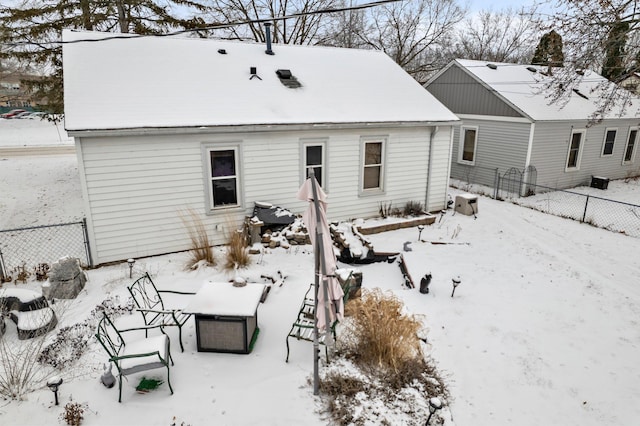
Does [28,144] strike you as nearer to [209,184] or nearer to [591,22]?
[209,184]

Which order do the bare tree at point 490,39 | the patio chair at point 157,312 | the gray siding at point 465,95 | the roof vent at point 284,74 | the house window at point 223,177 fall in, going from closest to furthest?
the patio chair at point 157,312, the house window at point 223,177, the roof vent at point 284,74, the gray siding at point 465,95, the bare tree at point 490,39

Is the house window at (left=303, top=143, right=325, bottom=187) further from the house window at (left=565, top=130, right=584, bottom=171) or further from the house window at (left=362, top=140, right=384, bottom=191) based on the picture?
the house window at (left=565, top=130, right=584, bottom=171)

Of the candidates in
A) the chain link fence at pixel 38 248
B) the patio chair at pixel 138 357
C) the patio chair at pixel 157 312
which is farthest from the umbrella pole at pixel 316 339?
the chain link fence at pixel 38 248

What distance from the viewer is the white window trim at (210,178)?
9078 mm

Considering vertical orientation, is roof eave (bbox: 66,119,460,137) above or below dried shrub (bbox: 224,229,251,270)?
above

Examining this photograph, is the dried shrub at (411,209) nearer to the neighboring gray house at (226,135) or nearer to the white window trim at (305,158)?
the neighboring gray house at (226,135)

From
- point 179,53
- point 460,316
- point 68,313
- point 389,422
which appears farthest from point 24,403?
point 179,53

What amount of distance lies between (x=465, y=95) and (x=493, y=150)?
9.13ft

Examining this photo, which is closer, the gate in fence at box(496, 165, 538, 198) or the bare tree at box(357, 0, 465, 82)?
the gate in fence at box(496, 165, 538, 198)

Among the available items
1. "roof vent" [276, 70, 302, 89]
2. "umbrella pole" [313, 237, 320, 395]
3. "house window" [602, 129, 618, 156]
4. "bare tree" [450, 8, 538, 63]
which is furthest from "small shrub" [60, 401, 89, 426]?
"bare tree" [450, 8, 538, 63]

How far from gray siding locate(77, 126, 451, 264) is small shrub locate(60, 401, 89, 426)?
15.6ft

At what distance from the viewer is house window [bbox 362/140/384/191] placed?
11180mm

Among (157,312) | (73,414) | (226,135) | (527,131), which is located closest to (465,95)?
(527,131)

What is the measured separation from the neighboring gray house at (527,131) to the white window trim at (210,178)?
11.0 metres
